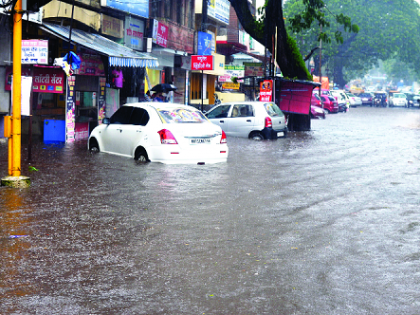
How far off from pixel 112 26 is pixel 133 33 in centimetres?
259

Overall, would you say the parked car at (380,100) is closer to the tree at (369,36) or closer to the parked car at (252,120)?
the tree at (369,36)

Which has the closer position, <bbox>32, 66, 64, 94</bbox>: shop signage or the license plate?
the license plate

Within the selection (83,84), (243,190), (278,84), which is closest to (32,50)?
(83,84)

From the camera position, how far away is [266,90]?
29.4 m

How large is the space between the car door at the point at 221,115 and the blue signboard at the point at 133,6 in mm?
6198

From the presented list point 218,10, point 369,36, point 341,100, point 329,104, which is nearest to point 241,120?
point 218,10

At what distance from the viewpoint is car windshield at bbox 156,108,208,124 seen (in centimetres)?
1428

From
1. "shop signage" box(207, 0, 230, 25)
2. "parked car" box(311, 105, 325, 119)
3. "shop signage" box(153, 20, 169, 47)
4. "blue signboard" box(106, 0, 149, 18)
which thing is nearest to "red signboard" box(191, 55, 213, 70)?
"shop signage" box(153, 20, 169, 47)

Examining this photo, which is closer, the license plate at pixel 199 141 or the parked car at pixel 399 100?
the license plate at pixel 199 141

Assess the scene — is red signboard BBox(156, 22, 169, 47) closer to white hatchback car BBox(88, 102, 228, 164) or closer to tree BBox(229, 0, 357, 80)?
tree BBox(229, 0, 357, 80)

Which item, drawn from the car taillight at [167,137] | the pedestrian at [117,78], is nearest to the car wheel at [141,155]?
the car taillight at [167,137]

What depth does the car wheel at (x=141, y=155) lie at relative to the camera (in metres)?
14.2

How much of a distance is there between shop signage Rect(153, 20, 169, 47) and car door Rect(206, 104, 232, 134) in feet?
27.0

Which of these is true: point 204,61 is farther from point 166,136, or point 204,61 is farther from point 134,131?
point 166,136
